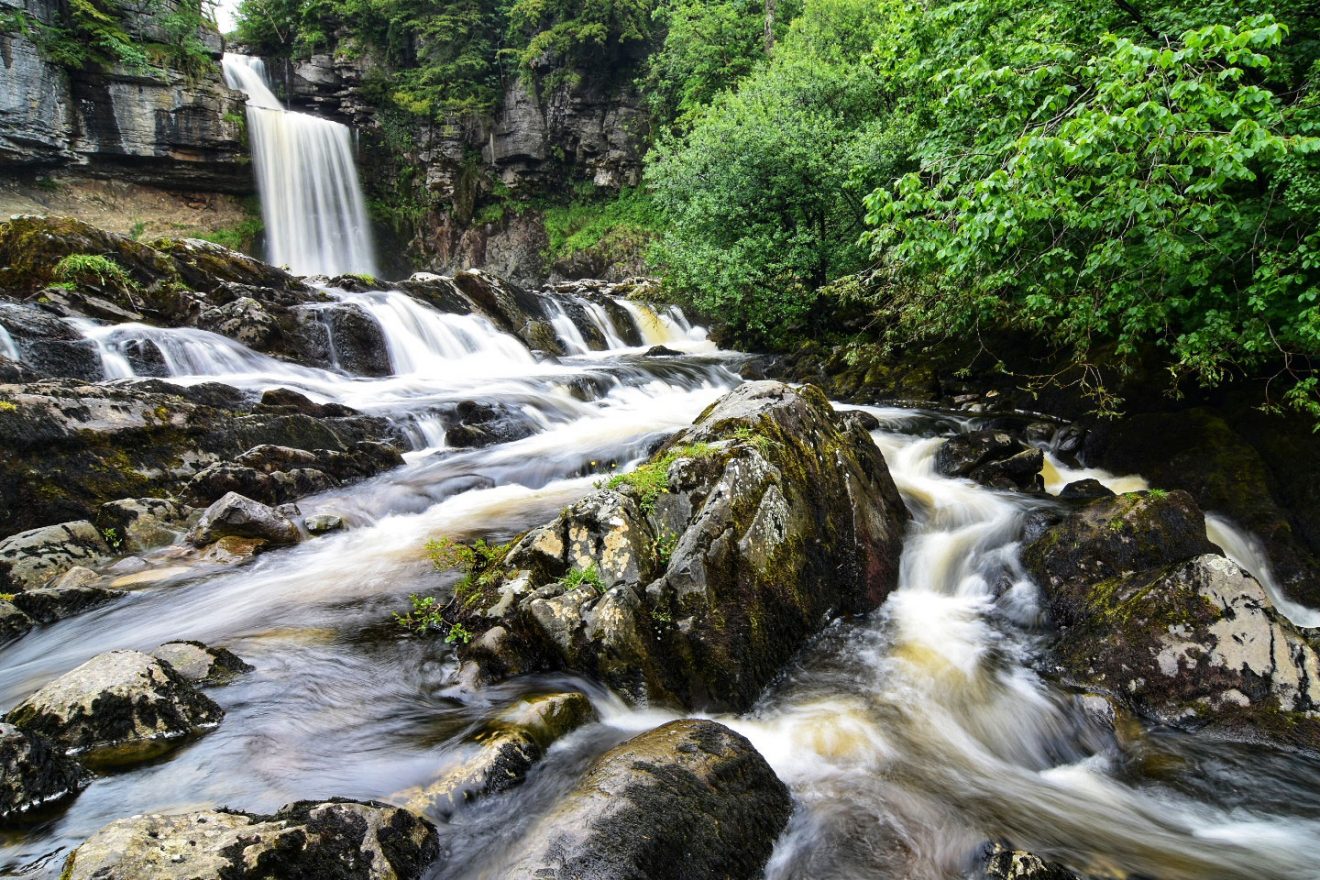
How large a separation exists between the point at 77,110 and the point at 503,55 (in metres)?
20.1

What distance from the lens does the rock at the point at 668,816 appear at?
2.72 metres

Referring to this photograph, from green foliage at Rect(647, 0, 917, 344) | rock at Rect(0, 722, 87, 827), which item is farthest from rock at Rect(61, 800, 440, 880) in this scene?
green foliage at Rect(647, 0, 917, 344)

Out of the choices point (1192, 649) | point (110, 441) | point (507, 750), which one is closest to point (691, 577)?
point (507, 750)

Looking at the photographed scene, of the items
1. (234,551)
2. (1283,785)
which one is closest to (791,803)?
(1283,785)

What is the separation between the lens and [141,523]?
719 cm

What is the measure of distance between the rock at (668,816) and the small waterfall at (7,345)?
12516 millimetres

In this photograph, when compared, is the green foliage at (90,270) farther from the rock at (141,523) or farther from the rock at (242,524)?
the rock at (242,524)

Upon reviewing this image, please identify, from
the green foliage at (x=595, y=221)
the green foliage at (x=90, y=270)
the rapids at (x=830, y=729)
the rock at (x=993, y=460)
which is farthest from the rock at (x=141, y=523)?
the green foliage at (x=595, y=221)

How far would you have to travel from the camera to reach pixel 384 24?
35.2 metres

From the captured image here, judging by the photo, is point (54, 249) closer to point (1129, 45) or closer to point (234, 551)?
point (234, 551)

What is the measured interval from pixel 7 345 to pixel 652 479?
38.8ft

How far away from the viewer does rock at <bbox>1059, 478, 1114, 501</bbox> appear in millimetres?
7492

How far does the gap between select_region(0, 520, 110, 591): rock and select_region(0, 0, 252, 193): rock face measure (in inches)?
1065

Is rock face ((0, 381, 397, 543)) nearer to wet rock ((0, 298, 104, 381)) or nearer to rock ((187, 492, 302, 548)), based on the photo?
rock ((187, 492, 302, 548))
